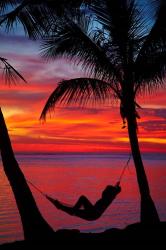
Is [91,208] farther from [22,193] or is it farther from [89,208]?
[22,193]

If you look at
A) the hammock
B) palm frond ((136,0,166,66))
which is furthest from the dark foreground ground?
palm frond ((136,0,166,66))

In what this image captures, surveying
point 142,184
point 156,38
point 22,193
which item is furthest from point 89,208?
point 156,38

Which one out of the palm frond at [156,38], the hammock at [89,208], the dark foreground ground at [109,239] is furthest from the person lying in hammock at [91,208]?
the palm frond at [156,38]

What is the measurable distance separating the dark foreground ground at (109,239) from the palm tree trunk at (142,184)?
21 centimetres

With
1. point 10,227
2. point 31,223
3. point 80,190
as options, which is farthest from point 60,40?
point 80,190

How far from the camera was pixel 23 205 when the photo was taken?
27.0 feet

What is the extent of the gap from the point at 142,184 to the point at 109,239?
1423 millimetres

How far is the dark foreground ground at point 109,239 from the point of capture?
7.87 m

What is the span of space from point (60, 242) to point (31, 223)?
0.62 meters

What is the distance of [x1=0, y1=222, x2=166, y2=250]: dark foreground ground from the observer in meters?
7.87

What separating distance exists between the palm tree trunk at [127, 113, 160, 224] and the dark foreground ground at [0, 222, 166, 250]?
0.21 metres

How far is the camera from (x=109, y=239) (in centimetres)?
827

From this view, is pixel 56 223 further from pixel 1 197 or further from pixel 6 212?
pixel 1 197

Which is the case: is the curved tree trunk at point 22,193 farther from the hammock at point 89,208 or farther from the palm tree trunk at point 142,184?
the palm tree trunk at point 142,184
